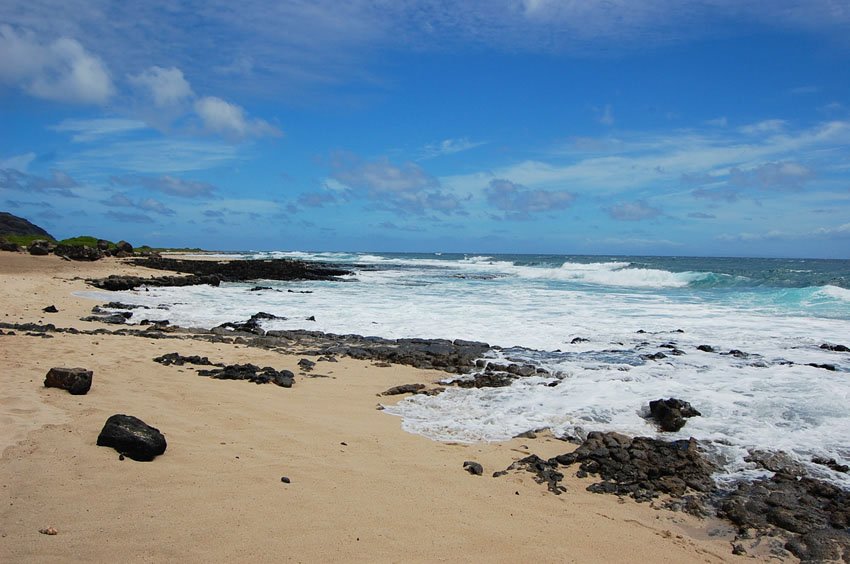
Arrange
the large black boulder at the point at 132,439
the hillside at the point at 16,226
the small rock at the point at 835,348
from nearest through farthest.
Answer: the large black boulder at the point at 132,439 < the small rock at the point at 835,348 < the hillside at the point at 16,226

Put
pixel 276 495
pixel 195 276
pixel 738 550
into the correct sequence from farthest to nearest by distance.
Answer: pixel 195 276
pixel 276 495
pixel 738 550

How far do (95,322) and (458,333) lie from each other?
9.22m

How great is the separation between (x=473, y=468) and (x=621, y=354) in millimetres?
7330

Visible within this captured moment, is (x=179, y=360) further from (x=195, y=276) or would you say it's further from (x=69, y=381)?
(x=195, y=276)

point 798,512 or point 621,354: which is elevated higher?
point 621,354

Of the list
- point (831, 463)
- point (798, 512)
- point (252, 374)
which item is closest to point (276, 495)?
point (798, 512)

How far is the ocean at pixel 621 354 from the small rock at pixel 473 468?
35.2 inches

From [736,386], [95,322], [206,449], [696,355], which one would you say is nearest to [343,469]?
[206,449]

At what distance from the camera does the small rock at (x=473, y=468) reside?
551 centimetres

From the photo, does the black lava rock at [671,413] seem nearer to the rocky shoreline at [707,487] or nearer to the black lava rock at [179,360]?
the rocky shoreline at [707,487]

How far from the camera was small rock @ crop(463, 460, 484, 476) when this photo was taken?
217 inches

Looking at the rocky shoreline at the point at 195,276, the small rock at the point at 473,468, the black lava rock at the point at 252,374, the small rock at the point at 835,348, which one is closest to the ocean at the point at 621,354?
the small rock at the point at 835,348

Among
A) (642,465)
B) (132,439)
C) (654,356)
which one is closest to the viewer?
(132,439)

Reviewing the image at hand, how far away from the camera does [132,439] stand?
4812mm
